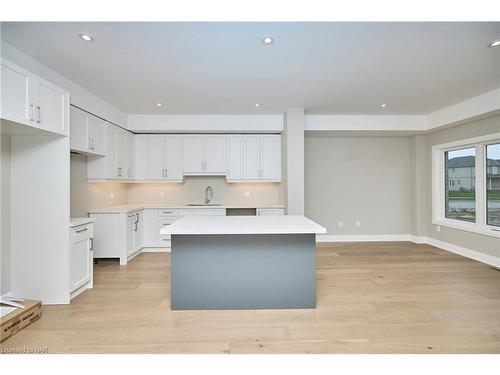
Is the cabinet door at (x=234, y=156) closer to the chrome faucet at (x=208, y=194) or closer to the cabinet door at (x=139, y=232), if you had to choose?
the chrome faucet at (x=208, y=194)

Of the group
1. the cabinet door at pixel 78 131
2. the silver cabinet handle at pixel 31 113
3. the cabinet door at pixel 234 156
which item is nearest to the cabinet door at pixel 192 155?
the cabinet door at pixel 234 156

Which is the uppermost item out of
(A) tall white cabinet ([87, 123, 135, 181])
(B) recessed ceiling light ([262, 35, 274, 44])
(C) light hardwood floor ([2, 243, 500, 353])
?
(B) recessed ceiling light ([262, 35, 274, 44])

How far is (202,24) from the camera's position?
7.04ft

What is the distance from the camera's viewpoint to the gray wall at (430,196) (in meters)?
4.00

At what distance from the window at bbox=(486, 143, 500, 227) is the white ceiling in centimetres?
104

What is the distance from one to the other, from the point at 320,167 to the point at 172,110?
10.9 feet

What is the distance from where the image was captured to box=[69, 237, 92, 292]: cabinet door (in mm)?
2791

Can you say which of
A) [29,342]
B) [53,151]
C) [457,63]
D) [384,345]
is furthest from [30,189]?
[457,63]

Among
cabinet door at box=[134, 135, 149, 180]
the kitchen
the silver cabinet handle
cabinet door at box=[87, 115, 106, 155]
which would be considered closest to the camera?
the kitchen

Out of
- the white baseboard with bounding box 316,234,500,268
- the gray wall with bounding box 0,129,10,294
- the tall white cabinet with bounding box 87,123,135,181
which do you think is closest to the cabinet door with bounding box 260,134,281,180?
the white baseboard with bounding box 316,234,500,268

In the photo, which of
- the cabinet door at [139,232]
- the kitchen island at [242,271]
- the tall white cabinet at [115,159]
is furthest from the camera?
the cabinet door at [139,232]

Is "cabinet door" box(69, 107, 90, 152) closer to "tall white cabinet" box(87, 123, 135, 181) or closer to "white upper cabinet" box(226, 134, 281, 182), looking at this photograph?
"tall white cabinet" box(87, 123, 135, 181)

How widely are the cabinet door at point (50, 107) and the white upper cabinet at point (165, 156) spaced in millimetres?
2323
